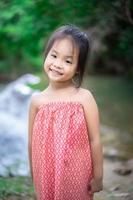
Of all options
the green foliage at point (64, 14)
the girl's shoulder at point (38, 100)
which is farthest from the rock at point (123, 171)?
the girl's shoulder at point (38, 100)

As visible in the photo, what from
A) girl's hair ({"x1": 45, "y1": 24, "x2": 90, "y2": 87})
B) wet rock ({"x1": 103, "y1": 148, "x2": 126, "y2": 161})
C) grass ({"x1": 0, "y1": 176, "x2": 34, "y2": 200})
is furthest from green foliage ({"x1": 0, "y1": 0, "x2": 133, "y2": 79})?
girl's hair ({"x1": 45, "y1": 24, "x2": 90, "y2": 87})

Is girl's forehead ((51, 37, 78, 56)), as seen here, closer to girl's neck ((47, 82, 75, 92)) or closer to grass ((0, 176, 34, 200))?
girl's neck ((47, 82, 75, 92))

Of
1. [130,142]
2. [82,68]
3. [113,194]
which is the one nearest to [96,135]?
[82,68]

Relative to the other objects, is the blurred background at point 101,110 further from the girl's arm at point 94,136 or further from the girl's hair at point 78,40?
the girl's hair at point 78,40

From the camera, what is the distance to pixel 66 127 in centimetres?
292

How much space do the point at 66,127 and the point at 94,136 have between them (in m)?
0.19

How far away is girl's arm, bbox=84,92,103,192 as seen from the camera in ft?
9.69

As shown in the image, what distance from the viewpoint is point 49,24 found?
22.6 feet

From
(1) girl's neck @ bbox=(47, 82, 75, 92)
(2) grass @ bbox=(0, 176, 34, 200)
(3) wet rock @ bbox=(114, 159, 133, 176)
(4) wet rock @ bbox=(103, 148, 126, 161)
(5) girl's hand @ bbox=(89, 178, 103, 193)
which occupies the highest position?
(1) girl's neck @ bbox=(47, 82, 75, 92)

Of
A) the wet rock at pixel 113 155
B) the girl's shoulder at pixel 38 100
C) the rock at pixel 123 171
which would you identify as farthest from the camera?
the wet rock at pixel 113 155

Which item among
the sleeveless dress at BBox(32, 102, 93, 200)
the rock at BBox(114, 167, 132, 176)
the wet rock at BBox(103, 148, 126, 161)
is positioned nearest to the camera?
the sleeveless dress at BBox(32, 102, 93, 200)

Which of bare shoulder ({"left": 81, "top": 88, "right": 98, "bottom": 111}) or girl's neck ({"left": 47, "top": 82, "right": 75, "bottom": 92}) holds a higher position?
girl's neck ({"left": 47, "top": 82, "right": 75, "bottom": 92})

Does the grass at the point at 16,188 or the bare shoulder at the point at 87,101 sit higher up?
the bare shoulder at the point at 87,101

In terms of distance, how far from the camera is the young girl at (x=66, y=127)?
294cm
